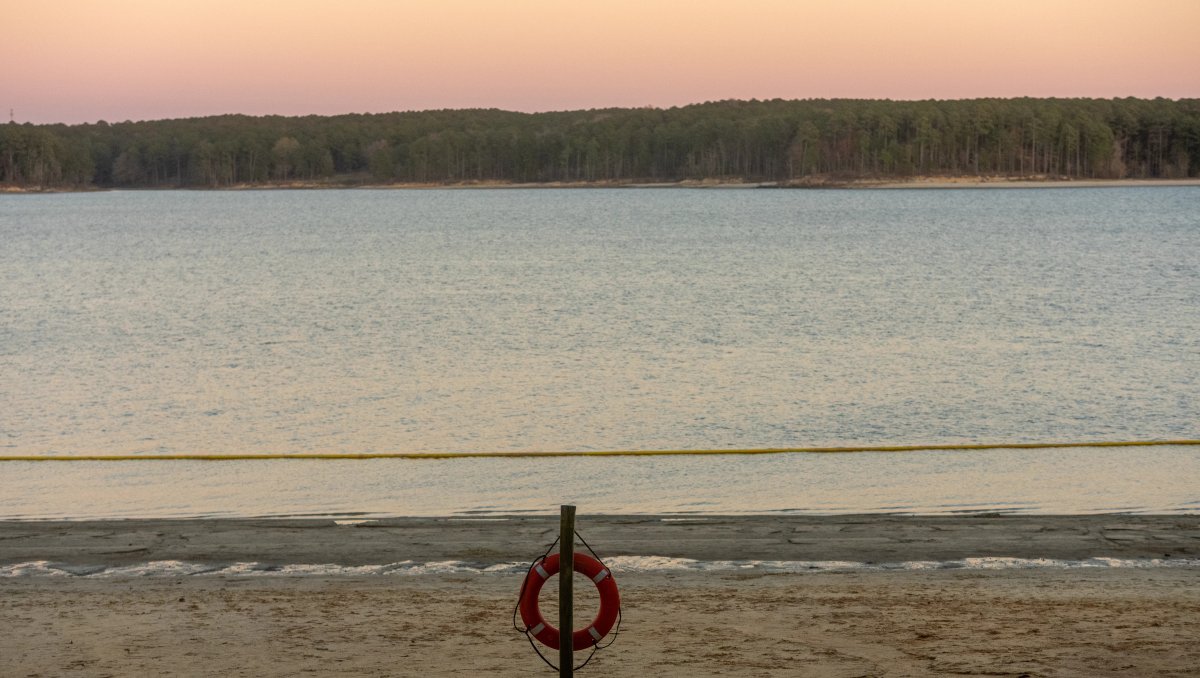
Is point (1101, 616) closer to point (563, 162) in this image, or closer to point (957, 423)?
point (957, 423)

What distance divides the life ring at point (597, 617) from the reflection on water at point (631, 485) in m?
5.01

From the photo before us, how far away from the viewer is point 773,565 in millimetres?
9102

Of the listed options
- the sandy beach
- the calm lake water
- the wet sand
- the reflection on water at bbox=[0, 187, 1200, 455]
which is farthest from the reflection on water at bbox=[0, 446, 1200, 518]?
the reflection on water at bbox=[0, 187, 1200, 455]

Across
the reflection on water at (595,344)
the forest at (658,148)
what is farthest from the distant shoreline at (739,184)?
the reflection on water at (595,344)

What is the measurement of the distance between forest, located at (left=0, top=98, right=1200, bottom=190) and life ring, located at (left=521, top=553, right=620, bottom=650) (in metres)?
154

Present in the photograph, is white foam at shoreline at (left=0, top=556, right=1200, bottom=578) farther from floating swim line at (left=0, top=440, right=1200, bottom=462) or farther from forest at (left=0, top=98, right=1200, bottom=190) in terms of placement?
forest at (left=0, top=98, right=1200, bottom=190)

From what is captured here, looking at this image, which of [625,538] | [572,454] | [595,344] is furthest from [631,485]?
[595,344]

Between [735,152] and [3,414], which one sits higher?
[735,152]

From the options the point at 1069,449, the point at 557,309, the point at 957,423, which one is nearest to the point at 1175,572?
the point at 1069,449

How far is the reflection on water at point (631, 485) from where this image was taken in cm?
1166

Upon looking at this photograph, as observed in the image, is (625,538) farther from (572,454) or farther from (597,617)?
(572,454)

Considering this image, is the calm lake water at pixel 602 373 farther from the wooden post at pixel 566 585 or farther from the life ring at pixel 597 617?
the wooden post at pixel 566 585

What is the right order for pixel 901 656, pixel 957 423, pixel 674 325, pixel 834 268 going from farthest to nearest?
pixel 834 268 → pixel 674 325 → pixel 957 423 → pixel 901 656

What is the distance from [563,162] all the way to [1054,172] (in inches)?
2319
